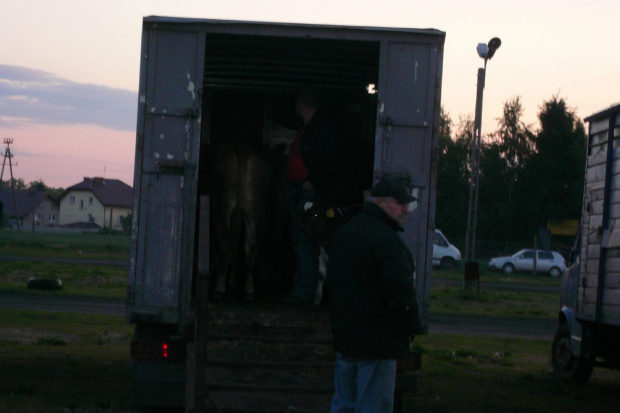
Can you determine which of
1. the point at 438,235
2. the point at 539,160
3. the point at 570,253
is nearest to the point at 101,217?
the point at 539,160

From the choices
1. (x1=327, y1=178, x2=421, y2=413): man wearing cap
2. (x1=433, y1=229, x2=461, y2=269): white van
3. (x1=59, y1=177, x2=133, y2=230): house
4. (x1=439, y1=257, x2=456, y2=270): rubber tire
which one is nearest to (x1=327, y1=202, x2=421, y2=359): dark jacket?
(x1=327, y1=178, x2=421, y2=413): man wearing cap

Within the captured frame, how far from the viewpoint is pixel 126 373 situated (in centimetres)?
1130

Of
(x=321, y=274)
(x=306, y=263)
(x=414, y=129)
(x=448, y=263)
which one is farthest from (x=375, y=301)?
(x=448, y=263)

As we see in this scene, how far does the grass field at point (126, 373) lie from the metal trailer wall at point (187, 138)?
1813 millimetres

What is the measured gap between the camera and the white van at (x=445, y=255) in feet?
152

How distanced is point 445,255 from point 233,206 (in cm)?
3762

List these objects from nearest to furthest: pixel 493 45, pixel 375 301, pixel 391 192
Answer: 1. pixel 375 301
2. pixel 391 192
3. pixel 493 45

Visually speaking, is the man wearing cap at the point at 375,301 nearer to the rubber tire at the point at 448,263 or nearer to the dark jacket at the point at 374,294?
the dark jacket at the point at 374,294

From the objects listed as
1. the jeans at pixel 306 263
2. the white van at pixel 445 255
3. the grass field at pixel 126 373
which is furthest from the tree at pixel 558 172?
the jeans at pixel 306 263

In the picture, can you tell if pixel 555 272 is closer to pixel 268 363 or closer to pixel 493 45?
pixel 493 45

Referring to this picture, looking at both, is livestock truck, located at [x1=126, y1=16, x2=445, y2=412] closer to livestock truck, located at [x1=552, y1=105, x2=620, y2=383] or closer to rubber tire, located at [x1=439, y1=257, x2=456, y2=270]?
livestock truck, located at [x1=552, y1=105, x2=620, y2=383]

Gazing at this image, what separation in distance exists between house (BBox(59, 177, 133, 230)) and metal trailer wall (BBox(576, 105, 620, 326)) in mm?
111543

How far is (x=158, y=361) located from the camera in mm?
7461

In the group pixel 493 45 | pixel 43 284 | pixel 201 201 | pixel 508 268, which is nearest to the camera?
pixel 201 201
